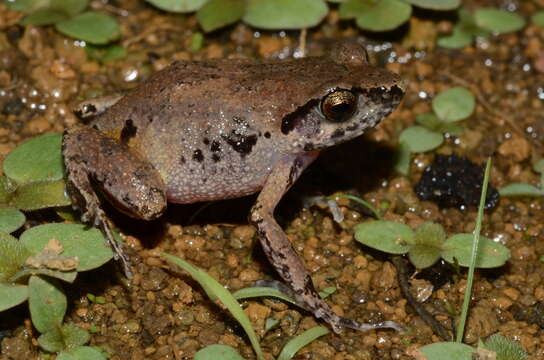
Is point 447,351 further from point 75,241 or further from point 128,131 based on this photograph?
point 128,131

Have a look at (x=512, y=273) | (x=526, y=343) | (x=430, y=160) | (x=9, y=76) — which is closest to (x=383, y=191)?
(x=430, y=160)

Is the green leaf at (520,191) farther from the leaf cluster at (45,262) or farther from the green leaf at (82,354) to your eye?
the green leaf at (82,354)

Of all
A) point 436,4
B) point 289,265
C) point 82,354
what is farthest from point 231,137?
point 436,4

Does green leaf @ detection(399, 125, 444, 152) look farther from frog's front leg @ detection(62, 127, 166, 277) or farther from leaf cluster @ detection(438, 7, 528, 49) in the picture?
frog's front leg @ detection(62, 127, 166, 277)

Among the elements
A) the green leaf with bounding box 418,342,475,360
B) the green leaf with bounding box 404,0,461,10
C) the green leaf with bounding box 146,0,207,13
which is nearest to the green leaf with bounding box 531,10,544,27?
the green leaf with bounding box 404,0,461,10

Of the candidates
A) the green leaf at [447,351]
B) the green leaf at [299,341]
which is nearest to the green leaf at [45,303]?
the green leaf at [299,341]
